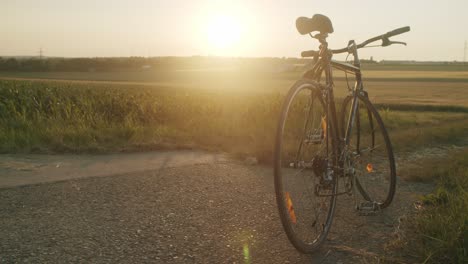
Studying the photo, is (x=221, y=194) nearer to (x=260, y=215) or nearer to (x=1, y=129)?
(x=260, y=215)

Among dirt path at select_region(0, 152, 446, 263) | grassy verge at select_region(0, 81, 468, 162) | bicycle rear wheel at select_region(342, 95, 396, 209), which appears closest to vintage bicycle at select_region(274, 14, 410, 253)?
dirt path at select_region(0, 152, 446, 263)

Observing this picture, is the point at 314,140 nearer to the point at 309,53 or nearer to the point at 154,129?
the point at 309,53

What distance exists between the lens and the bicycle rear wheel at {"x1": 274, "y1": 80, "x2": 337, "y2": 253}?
3.38m

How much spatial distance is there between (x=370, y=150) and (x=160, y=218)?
2047mm

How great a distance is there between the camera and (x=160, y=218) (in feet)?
13.5

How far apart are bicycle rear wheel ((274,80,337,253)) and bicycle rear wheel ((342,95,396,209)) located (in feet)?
2.74

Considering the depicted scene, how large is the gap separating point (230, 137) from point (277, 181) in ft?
18.5

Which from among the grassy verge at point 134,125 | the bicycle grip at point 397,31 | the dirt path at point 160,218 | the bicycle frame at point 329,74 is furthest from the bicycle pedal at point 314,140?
the grassy verge at point 134,125

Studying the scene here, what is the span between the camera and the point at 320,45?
3633mm

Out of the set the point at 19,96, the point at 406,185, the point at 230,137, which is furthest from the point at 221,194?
the point at 19,96

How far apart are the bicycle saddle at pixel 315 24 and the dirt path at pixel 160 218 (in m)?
1.54

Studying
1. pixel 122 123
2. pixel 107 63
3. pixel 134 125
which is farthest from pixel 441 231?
pixel 107 63

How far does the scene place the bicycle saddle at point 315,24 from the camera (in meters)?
3.56

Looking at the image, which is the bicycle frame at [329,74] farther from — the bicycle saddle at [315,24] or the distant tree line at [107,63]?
the distant tree line at [107,63]
